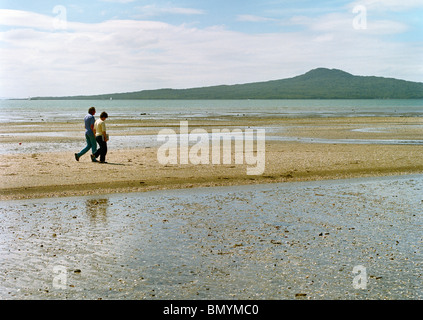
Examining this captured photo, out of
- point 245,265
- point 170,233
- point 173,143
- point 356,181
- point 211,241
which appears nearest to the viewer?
point 245,265

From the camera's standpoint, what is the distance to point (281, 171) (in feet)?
58.6

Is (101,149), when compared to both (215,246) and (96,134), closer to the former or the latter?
(96,134)

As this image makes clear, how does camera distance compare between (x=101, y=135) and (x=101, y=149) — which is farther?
(x=101, y=149)

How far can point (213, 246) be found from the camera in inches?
343

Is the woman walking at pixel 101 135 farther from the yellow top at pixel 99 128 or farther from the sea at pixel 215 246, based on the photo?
the sea at pixel 215 246

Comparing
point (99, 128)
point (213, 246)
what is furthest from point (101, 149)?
point (213, 246)

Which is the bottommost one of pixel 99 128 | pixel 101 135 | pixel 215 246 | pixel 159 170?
pixel 215 246

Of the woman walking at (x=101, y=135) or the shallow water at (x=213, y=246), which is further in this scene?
the woman walking at (x=101, y=135)

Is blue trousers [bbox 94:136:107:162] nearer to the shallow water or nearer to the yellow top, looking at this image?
the yellow top

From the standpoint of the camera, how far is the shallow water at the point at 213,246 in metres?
6.81

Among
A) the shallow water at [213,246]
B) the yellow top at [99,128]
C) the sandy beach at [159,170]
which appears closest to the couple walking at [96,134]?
the yellow top at [99,128]
